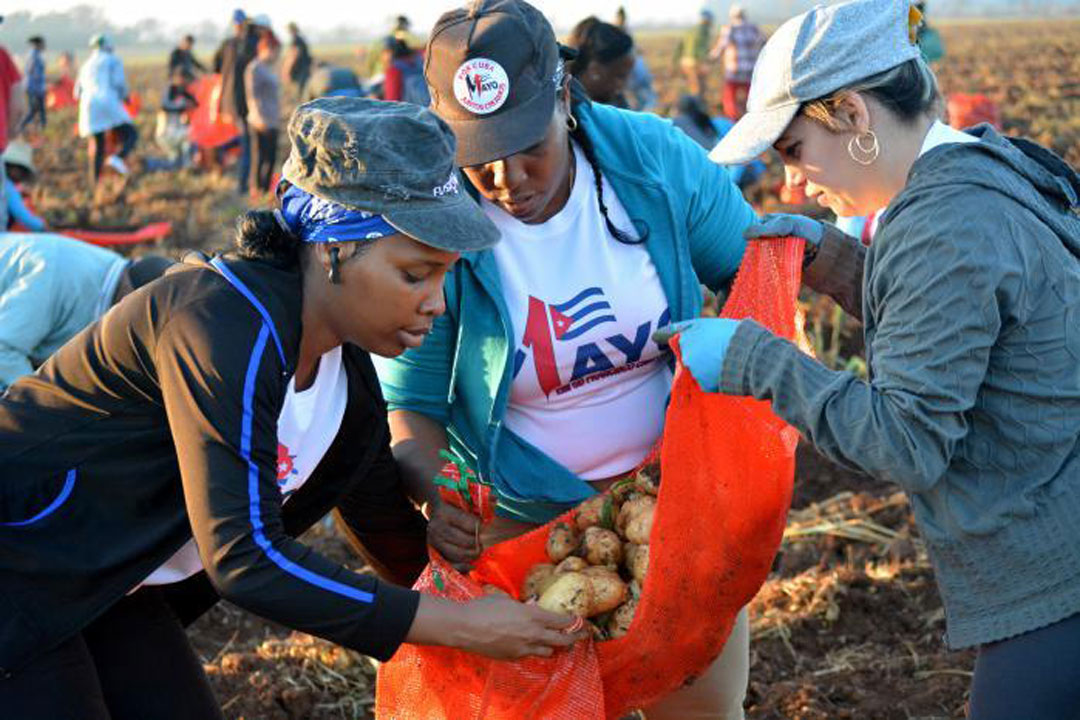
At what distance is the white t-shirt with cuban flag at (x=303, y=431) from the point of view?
2.20m

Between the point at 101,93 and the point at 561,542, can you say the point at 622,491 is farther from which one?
the point at 101,93

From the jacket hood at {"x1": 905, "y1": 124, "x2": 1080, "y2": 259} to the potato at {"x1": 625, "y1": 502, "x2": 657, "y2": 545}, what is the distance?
2.78ft

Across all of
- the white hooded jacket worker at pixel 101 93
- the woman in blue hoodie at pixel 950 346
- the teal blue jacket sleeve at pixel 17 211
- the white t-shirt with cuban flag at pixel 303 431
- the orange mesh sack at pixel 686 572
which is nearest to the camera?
the woman in blue hoodie at pixel 950 346

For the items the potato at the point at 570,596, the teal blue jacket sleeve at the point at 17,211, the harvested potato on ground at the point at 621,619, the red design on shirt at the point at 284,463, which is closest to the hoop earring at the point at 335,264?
the red design on shirt at the point at 284,463

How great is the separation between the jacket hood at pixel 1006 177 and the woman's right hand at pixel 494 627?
0.93 m

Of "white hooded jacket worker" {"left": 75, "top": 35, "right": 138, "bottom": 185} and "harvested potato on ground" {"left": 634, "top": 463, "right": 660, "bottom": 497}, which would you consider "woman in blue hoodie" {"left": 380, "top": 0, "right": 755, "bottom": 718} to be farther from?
"white hooded jacket worker" {"left": 75, "top": 35, "right": 138, "bottom": 185}

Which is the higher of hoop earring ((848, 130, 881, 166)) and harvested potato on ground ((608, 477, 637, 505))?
hoop earring ((848, 130, 881, 166))

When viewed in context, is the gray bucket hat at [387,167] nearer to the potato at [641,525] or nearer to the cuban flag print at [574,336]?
the cuban flag print at [574,336]

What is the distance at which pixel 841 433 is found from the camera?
1.83 meters

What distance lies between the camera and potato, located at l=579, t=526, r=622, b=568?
2.45 meters

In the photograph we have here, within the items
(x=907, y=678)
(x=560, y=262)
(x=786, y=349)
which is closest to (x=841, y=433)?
(x=786, y=349)

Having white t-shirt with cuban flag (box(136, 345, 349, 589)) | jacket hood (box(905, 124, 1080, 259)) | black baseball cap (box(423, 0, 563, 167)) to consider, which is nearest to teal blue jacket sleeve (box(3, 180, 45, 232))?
white t-shirt with cuban flag (box(136, 345, 349, 589))

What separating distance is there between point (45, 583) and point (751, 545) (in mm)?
1191

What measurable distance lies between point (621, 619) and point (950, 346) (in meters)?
0.90
